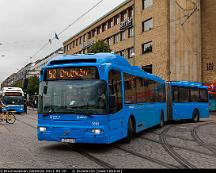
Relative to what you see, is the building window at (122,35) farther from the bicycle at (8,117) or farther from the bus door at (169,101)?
the bicycle at (8,117)

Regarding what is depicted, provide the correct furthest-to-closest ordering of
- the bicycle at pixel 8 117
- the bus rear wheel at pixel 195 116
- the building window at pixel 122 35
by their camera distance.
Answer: the building window at pixel 122 35 < the bus rear wheel at pixel 195 116 < the bicycle at pixel 8 117

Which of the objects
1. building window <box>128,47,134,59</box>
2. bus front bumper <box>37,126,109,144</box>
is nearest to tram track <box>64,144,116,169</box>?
bus front bumper <box>37,126,109,144</box>

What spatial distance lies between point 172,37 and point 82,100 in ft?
101

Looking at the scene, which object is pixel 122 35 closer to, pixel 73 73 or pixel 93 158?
pixel 73 73

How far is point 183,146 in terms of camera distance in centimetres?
1115

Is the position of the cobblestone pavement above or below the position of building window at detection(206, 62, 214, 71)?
below

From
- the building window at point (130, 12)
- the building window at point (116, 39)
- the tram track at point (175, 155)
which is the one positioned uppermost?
the building window at point (130, 12)

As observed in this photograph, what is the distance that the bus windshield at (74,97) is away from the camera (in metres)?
9.69

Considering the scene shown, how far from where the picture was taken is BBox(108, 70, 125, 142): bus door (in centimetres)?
1000

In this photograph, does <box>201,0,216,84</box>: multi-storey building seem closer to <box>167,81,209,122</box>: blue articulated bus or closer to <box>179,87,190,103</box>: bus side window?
<box>167,81,209,122</box>: blue articulated bus

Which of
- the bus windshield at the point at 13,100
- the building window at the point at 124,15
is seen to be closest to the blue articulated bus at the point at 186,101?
the bus windshield at the point at 13,100

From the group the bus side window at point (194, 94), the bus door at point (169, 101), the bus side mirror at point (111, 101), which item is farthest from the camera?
the bus side window at point (194, 94)

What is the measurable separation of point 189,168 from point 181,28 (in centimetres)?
3344

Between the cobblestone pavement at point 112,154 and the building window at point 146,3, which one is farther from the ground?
the building window at point 146,3
